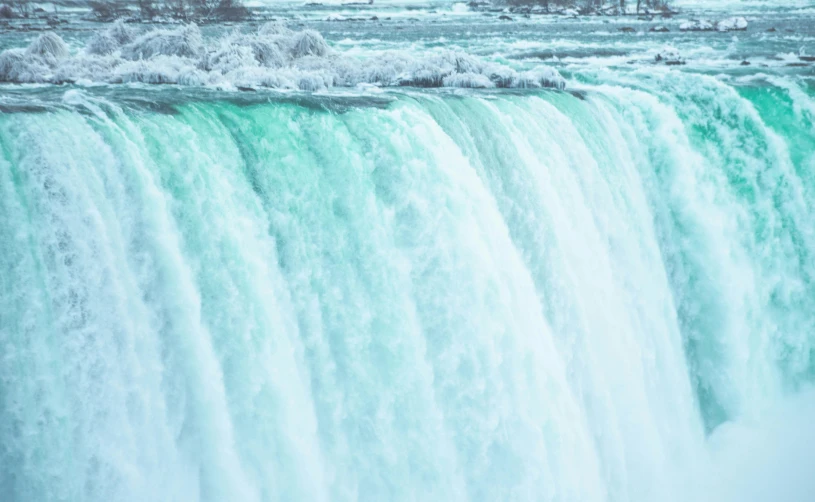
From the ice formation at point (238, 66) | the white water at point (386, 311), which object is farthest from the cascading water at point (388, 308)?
the ice formation at point (238, 66)

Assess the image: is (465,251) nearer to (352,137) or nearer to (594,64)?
(352,137)

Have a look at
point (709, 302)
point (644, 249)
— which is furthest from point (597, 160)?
point (709, 302)

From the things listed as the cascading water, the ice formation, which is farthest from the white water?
the ice formation

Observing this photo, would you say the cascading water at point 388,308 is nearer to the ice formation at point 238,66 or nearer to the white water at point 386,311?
the white water at point 386,311

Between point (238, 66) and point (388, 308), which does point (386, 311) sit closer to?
point (388, 308)

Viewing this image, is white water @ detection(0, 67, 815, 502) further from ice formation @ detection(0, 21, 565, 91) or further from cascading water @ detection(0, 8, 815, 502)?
ice formation @ detection(0, 21, 565, 91)

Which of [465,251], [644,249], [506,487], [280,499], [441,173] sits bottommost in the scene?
[506,487]
